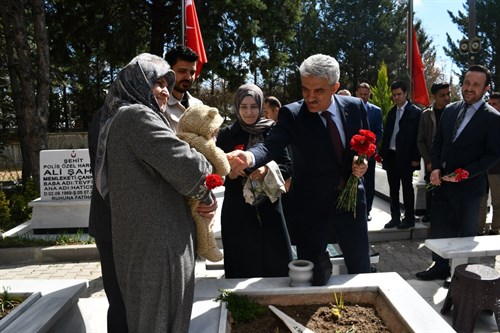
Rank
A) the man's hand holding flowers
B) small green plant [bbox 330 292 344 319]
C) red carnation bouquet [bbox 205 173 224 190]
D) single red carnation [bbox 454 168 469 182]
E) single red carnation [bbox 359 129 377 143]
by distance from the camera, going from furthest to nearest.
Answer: single red carnation [bbox 454 168 469 182], the man's hand holding flowers, single red carnation [bbox 359 129 377 143], small green plant [bbox 330 292 344 319], red carnation bouquet [bbox 205 173 224 190]

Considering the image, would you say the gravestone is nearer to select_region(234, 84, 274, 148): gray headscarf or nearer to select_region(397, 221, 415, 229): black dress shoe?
select_region(234, 84, 274, 148): gray headscarf

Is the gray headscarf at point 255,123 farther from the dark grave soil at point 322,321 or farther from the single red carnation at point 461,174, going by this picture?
the single red carnation at point 461,174

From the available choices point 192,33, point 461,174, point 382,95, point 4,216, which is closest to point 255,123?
point 461,174

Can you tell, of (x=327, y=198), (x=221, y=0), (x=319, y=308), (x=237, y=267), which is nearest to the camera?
(x=319, y=308)

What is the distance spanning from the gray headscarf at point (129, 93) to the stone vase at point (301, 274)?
50.2 inches

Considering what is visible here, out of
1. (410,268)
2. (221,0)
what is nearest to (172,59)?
(410,268)

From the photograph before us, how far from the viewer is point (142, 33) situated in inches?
599

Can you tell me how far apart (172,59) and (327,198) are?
177 centimetres

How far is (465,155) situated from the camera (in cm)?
393

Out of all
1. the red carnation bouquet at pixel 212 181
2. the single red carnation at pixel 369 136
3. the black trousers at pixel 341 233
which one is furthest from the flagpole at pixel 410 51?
the red carnation bouquet at pixel 212 181

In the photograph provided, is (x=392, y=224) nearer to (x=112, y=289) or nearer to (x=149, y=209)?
(x=112, y=289)

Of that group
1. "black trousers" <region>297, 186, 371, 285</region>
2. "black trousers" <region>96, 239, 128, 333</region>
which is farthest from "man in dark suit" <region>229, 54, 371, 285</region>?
"black trousers" <region>96, 239, 128, 333</region>

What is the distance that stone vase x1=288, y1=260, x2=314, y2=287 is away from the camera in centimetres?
268

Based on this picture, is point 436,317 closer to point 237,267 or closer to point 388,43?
point 237,267
